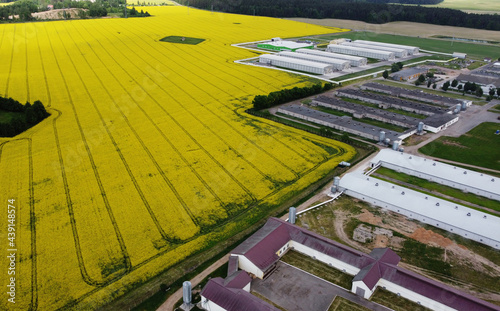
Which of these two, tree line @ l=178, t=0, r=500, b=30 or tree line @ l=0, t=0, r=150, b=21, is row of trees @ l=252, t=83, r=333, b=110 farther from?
tree line @ l=0, t=0, r=150, b=21

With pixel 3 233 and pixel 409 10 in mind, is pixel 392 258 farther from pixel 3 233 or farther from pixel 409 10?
pixel 409 10

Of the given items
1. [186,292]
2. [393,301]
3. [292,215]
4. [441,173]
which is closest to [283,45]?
[441,173]

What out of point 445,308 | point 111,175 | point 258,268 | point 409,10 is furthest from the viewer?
point 409,10

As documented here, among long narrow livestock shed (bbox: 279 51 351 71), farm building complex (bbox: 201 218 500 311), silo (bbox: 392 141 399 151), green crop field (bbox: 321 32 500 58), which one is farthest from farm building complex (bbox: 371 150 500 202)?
green crop field (bbox: 321 32 500 58)

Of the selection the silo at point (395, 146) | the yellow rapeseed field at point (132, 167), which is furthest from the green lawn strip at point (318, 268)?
the silo at point (395, 146)

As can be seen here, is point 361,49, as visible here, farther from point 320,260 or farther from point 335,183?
point 320,260

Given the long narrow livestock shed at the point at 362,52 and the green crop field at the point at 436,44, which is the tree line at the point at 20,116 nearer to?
the long narrow livestock shed at the point at 362,52

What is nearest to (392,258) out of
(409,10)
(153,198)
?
(153,198)
